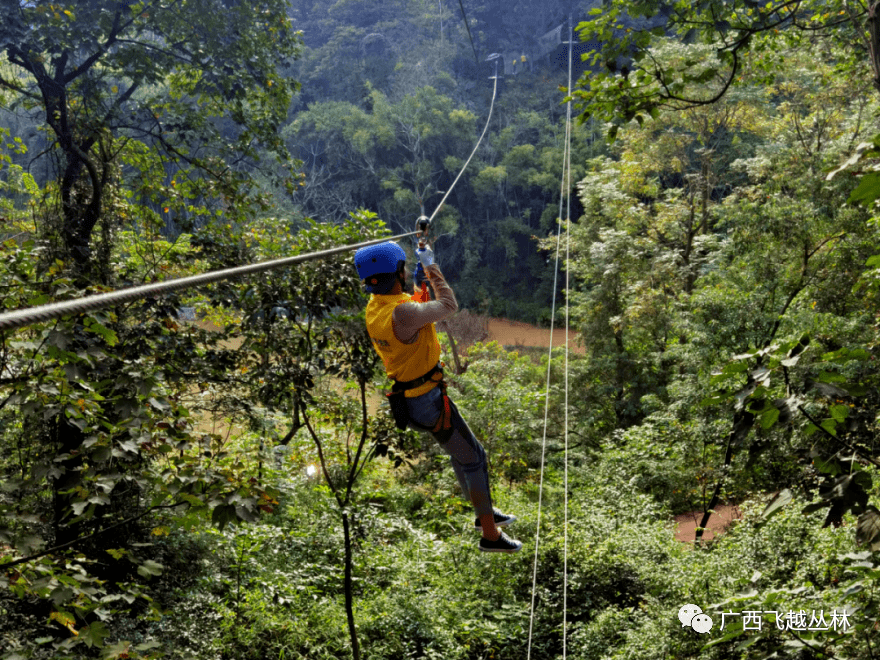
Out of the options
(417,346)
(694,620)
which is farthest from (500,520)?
(694,620)

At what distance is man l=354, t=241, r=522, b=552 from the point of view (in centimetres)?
238

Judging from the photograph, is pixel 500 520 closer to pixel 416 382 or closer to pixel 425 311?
pixel 416 382

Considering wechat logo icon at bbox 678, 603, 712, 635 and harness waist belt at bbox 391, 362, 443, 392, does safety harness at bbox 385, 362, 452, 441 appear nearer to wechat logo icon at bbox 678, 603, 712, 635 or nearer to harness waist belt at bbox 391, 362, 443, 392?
harness waist belt at bbox 391, 362, 443, 392

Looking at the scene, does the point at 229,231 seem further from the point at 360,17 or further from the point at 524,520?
the point at 360,17

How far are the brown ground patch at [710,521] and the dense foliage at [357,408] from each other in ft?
0.66

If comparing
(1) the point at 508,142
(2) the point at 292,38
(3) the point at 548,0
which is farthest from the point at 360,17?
(2) the point at 292,38

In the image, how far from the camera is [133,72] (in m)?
5.84

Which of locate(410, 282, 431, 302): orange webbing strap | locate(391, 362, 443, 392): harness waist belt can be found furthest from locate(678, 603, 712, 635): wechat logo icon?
locate(410, 282, 431, 302): orange webbing strap

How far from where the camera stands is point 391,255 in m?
2.43

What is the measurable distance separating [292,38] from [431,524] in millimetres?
5723

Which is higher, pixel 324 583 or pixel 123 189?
pixel 123 189

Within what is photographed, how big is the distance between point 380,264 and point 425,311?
27cm

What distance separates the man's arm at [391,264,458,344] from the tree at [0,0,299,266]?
372cm

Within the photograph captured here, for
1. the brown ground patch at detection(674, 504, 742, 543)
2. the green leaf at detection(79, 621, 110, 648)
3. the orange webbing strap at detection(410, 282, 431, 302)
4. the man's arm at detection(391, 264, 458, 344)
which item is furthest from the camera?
the brown ground patch at detection(674, 504, 742, 543)
